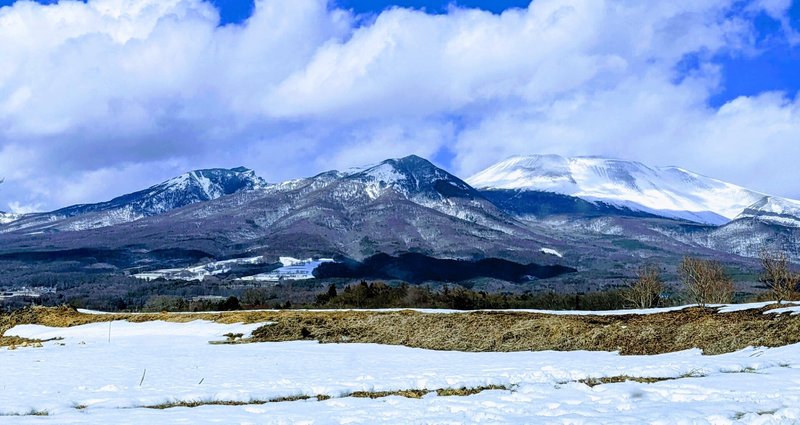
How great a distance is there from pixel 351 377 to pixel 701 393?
11012mm

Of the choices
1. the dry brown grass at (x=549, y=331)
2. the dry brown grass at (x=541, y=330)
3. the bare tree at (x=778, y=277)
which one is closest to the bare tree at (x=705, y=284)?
the bare tree at (x=778, y=277)

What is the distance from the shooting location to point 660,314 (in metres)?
32.9

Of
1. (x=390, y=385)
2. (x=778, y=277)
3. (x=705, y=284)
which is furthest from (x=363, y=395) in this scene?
(x=705, y=284)

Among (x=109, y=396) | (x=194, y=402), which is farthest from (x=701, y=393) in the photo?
(x=109, y=396)

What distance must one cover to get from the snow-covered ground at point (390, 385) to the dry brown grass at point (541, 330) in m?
1.66

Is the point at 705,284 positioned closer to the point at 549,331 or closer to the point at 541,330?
the point at 541,330

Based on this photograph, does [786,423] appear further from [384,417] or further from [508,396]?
[384,417]

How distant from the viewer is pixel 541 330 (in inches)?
1247

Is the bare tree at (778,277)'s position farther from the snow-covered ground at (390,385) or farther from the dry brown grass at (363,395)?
the dry brown grass at (363,395)

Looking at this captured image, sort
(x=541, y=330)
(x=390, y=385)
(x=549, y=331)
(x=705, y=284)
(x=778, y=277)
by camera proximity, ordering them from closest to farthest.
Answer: (x=390, y=385) → (x=549, y=331) → (x=541, y=330) → (x=778, y=277) → (x=705, y=284)

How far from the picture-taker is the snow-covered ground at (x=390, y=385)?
47.8 ft

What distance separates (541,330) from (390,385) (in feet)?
43.4

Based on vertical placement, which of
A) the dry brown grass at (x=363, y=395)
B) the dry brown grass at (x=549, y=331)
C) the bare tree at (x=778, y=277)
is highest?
the bare tree at (x=778, y=277)

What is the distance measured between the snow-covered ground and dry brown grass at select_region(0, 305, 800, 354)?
1.66m
